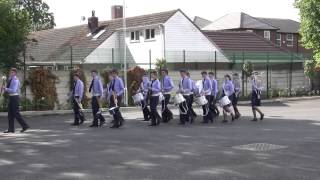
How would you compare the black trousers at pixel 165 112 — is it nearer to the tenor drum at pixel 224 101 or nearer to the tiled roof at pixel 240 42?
the tenor drum at pixel 224 101

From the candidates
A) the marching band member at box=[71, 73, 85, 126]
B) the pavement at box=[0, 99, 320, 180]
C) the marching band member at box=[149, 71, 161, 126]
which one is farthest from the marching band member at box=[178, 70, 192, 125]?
the marching band member at box=[71, 73, 85, 126]

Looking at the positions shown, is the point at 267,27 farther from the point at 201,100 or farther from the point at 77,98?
the point at 77,98

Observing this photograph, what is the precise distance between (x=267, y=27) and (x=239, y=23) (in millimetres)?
3284

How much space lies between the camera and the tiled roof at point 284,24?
68338mm

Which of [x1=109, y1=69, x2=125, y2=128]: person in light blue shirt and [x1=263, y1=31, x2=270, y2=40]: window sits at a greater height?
[x1=263, y1=31, x2=270, y2=40]: window

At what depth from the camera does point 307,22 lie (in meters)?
35.1

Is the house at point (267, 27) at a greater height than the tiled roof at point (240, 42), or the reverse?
the house at point (267, 27)

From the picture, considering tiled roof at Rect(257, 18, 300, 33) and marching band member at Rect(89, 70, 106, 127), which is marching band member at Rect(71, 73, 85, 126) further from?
tiled roof at Rect(257, 18, 300, 33)

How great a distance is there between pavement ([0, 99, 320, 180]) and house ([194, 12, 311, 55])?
150ft

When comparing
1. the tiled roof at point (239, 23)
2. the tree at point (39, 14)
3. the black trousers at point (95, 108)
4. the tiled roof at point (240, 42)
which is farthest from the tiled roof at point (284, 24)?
the black trousers at point (95, 108)

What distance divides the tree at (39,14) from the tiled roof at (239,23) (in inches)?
712

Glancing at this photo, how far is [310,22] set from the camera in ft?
115

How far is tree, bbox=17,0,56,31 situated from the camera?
6544 cm

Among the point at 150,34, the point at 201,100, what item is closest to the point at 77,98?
the point at 201,100
